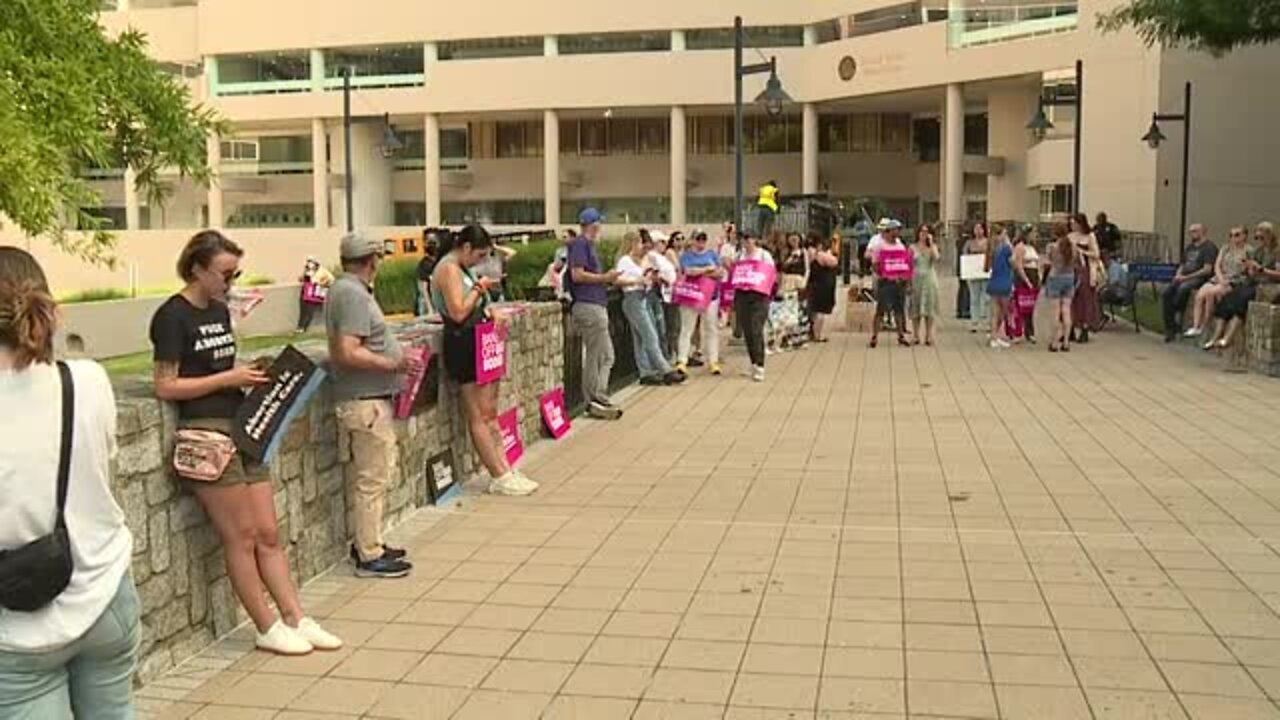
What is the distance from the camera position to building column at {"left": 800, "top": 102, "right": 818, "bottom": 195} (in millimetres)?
57531

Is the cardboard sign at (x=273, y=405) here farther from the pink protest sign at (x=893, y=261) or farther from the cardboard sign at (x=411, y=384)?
the pink protest sign at (x=893, y=261)

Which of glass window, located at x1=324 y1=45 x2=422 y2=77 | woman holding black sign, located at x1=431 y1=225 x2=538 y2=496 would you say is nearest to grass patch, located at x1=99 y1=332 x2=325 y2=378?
woman holding black sign, located at x1=431 y1=225 x2=538 y2=496

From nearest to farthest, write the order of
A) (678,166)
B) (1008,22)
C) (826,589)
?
(826,589)
(1008,22)
(678,166)

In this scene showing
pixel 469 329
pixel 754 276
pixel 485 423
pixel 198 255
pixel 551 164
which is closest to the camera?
pixel 198 255

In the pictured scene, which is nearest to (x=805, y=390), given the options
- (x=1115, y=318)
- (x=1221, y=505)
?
(x=1221, y=505)

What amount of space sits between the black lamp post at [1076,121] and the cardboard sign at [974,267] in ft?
40.2

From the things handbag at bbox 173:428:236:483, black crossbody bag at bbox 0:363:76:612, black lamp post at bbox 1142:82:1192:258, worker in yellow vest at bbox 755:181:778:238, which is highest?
black lamp post at bbox 1142:82:1192:258

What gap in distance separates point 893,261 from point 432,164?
4544 cm

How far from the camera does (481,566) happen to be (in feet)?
23.2

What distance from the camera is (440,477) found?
858cm

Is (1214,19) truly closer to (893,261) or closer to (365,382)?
(893,261)

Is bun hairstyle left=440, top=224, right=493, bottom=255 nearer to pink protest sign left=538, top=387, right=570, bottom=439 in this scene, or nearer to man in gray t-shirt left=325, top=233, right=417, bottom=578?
man in gray t-shirt left=325, top=233, right=417, bottom=578

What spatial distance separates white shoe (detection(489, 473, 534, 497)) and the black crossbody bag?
5.78m

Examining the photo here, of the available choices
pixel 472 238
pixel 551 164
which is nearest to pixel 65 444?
pixel 472 238
